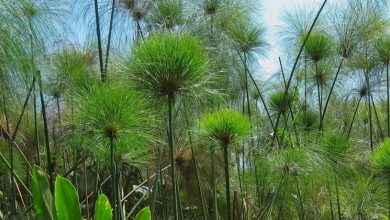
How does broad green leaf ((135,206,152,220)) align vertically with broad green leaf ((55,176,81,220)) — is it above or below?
below

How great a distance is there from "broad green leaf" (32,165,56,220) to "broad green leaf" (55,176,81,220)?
0.04 m

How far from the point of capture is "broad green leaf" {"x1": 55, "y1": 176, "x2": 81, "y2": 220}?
8.79 ft

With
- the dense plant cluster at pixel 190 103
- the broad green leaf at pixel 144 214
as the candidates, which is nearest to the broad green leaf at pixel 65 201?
the dense plant cluster at pixel 190 103

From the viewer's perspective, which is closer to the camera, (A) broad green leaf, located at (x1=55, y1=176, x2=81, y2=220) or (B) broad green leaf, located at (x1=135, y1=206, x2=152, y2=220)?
(A) broad green leaf, located at (x1=55, y1=176, x2=81, y2=220)

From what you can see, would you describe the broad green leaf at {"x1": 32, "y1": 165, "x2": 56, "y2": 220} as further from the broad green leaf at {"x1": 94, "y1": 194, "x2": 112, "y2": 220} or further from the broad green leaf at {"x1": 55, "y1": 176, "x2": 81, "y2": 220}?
the broad green leaf at {"x1": 94, "y1": 194, "x2": 112, "y2": 220}

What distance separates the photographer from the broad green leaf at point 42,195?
2.61 metres

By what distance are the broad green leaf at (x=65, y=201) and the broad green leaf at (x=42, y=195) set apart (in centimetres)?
4

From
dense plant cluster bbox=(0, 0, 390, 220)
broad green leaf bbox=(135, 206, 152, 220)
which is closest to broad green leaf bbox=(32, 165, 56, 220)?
dense plant cluster bbox=(0, 0, 390, 220)

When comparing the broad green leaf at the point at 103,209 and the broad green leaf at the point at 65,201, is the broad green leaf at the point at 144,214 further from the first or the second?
the broad green leaf at the point at 65,201

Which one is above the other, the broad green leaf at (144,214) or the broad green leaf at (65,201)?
the broad green leaf at (65,201)

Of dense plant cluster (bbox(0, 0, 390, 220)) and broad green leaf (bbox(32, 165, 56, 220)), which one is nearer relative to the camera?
broad green leaf (bbox(32, 165, 56, 220))

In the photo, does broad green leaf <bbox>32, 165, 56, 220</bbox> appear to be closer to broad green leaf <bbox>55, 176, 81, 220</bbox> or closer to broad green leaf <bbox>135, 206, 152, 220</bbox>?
broad green leaf <bbox>55, 176, 81, 220</bbox>

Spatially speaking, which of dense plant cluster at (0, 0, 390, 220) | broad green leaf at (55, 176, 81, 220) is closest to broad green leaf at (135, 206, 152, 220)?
dense plant cluster at (0, 0, 390, 220)

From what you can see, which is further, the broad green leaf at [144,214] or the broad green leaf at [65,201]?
the broad green leaf at [144,214]
